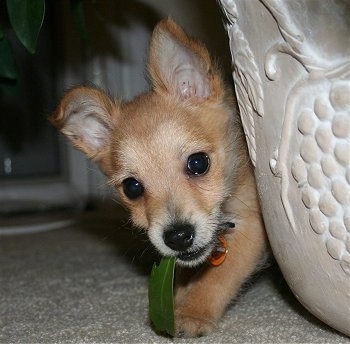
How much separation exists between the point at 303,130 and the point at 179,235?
1.62ft

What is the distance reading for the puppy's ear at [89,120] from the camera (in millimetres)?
1966

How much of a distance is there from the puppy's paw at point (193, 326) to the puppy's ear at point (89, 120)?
60 cm

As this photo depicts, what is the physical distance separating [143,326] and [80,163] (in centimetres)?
255

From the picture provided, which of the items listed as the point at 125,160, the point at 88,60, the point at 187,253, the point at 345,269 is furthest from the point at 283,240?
the point at 88,60

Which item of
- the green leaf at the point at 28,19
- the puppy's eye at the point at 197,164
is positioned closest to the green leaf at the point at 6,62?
the green leaf at the point at 28,19

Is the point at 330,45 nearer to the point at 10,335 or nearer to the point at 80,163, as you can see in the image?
the point at 10,335

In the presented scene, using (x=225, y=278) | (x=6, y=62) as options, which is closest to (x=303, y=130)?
(x=225, y=278)

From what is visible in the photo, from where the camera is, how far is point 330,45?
4.17 feet

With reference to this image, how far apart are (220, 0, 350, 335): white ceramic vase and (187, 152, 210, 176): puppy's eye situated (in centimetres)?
31

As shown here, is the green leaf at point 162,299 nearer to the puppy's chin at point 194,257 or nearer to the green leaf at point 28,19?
the puppy's chin at point 194,257

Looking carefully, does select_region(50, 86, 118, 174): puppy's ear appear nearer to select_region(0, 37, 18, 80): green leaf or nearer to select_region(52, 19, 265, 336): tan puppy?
select_region(52, 19, 265, 336): tan puppy

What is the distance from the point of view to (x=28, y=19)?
1.98 metres

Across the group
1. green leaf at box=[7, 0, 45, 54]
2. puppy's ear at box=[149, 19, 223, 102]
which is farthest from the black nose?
green leaf at box=[7, 0, 45, 54]

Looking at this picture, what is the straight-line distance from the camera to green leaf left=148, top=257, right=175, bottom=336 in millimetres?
1538
